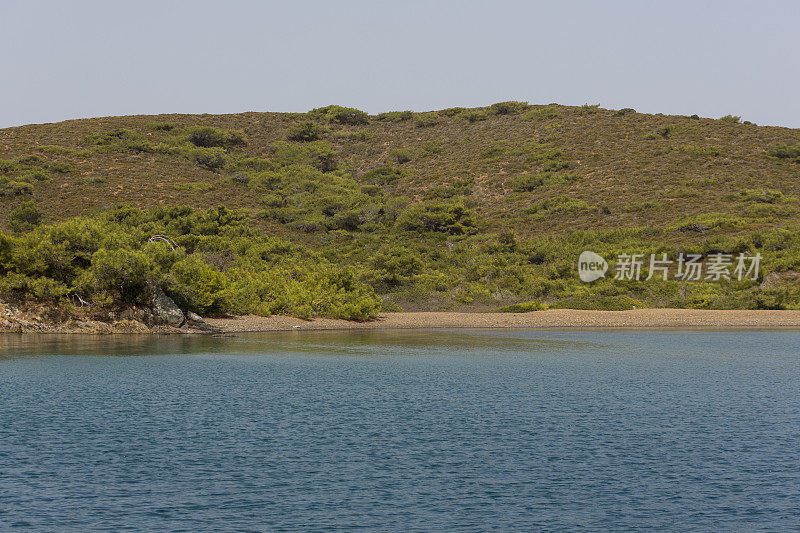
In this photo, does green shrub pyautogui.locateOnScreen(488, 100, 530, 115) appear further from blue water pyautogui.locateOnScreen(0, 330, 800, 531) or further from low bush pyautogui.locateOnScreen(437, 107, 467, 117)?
blue water pyautogui.locateOnScreen(0, 330, 800, 531)

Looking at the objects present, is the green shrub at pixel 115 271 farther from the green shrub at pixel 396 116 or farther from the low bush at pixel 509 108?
the green shrub at pixel 396 116

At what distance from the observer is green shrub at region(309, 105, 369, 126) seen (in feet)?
404

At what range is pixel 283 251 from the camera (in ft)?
188

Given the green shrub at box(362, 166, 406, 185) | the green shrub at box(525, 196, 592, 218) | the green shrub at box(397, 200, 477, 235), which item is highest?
the green shrub at box(362, 166, 406, 185)

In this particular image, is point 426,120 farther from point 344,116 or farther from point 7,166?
point 7,166

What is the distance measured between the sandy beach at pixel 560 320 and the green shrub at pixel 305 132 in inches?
2826

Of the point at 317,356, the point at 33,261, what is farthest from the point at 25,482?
the point at 33,261

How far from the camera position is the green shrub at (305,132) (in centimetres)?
11125

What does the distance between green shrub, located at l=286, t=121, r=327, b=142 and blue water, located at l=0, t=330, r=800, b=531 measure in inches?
3470

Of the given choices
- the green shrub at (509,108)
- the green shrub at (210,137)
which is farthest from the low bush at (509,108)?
the green shrub at (210,137)

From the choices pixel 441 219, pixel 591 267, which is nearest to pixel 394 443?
pixel 591 267

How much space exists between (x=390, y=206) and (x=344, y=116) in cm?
4970

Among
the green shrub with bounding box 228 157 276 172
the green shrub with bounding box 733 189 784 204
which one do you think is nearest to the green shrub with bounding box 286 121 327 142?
the green shrub with bounding box 228 157 276 172

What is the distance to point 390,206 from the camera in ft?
259
